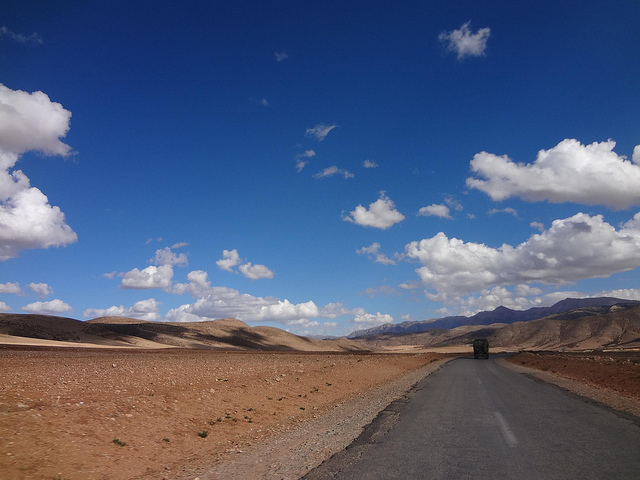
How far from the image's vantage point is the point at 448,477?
6.98 meters

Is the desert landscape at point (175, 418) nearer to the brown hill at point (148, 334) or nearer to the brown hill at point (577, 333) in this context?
the brown hill at point (148, 334)

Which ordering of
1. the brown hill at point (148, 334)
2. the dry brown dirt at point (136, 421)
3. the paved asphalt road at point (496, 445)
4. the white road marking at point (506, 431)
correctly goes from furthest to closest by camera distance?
1. the brown hill at point (148, 334)
2. the white road marking at point (506, 431)
3. the dry brown dirt at point (136, 421)
4. the paved asphalt road at point (496, 445)

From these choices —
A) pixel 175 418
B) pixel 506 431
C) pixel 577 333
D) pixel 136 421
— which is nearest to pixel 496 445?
pixel 506 431

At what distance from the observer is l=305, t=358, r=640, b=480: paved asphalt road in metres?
7.25

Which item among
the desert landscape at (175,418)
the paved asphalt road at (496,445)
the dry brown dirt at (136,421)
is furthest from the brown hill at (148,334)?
the paved asphalt road at (496,445)

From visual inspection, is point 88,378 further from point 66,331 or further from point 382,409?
point 66,331

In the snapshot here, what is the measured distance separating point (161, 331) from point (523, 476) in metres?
111

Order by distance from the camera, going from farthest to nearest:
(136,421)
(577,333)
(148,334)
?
(577,333) < (148,334) < (136,421)

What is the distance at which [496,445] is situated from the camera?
9047 millimetres

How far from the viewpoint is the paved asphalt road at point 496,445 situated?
725cm

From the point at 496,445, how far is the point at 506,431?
1.68 metres

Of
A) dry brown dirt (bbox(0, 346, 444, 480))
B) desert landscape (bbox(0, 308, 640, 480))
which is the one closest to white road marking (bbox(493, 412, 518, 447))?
desert landscape (bbox(0, 308, 640, 480))

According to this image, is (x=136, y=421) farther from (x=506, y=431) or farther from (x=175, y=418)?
(x=506, y=431)

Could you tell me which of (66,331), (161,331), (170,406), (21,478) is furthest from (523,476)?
(161,331)
